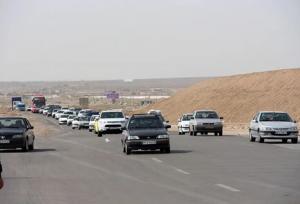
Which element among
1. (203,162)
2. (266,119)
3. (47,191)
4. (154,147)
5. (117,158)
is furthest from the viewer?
(266,119)

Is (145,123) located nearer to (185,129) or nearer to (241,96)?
(185,129)

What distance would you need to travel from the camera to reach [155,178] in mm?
20312

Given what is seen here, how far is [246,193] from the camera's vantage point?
1623 centimetres

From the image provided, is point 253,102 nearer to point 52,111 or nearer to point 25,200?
point 52,111

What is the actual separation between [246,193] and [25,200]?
13.5 feet

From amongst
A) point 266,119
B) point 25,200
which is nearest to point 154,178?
point 25,200

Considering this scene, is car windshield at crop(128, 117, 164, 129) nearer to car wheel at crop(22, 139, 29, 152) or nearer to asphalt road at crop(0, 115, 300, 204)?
asphalt road at crop(0, 115, 300, 204)

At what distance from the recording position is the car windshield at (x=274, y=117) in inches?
1576

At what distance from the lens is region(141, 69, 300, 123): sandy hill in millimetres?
105750

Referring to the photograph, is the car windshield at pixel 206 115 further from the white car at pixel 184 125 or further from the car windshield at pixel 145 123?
the car windshield at pixel 145 123

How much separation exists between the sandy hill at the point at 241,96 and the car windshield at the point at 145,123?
6318 cm

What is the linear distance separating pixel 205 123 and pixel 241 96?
6403 centimetres

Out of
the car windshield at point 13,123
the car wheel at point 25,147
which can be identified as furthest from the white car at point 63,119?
the car wheel at point 25,147

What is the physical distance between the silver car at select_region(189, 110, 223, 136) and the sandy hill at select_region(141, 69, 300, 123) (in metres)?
42.4
